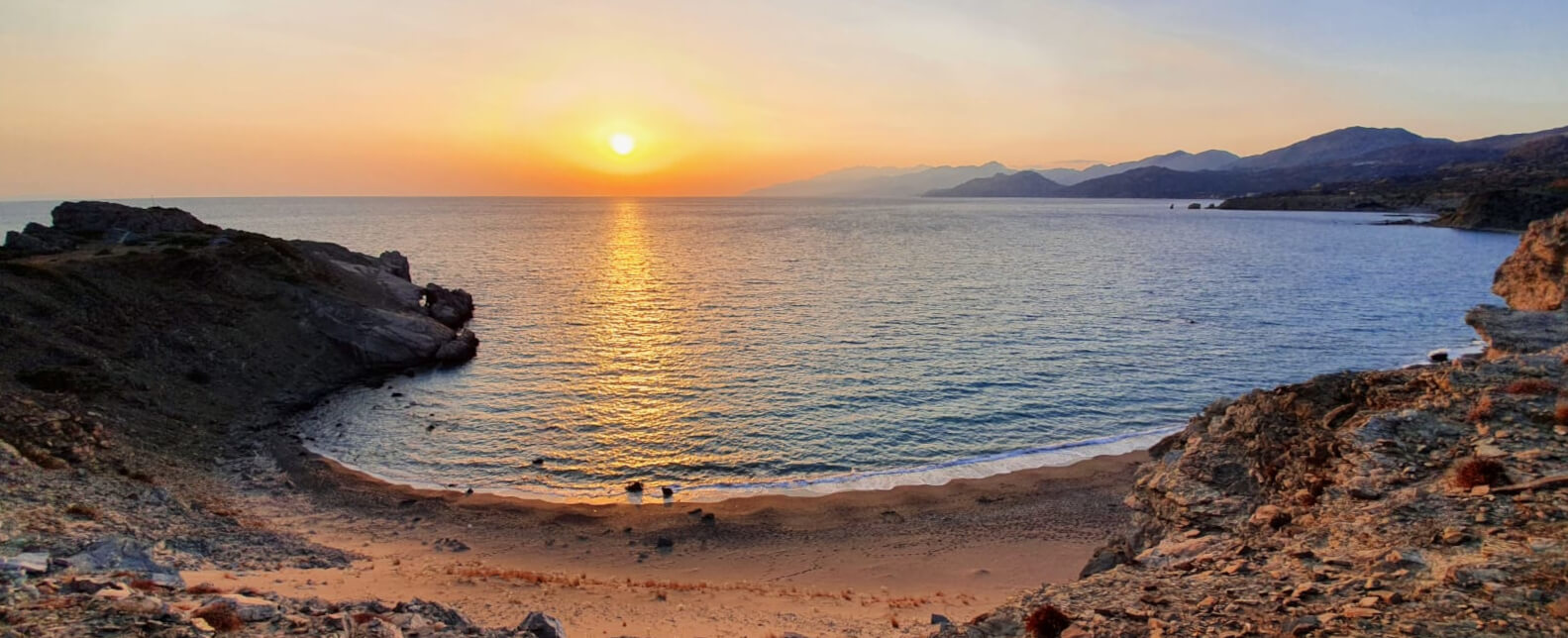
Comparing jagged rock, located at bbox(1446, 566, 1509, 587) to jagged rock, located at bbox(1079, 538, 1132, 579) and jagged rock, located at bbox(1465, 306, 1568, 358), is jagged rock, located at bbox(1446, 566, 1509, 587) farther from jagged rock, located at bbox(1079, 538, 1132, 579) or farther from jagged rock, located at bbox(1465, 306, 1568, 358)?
jagged rock, located at bbox(1465, 306, 1568, 358)

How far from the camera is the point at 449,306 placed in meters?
63.4

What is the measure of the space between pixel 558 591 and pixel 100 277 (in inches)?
1684

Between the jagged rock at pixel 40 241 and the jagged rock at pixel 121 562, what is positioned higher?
the jagged rock at pixel 40 241

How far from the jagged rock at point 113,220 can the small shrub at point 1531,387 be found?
279ft

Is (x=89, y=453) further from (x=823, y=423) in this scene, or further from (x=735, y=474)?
(x=823, y=423)

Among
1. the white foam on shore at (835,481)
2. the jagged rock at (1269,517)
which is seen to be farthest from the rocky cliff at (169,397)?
the jagged rock at (1269,517)

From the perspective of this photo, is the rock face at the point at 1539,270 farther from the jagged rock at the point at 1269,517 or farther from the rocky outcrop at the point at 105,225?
the rocky outcrop at the point at 105,225

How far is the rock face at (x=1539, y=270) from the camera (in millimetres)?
33000

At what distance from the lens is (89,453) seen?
84.3ft

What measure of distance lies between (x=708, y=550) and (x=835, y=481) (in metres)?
7.41

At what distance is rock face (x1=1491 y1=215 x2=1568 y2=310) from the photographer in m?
33.0

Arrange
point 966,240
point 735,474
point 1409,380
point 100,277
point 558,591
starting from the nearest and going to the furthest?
point 1409,380, point 558,591, point 735,474, point 100,277, point 966,240

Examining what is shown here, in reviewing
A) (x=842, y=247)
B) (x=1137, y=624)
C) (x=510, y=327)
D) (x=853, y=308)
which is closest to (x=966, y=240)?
(x=842, y=247)

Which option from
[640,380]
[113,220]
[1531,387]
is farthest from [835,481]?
[113,220]
